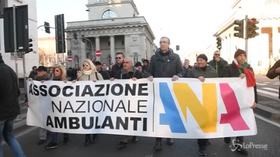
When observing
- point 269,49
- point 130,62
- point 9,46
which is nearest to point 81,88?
point 130,62

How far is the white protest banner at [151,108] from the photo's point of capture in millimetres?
8125

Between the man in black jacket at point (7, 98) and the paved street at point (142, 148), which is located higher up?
the man in black jacket at point (7, 98)

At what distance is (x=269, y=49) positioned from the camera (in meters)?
77.9

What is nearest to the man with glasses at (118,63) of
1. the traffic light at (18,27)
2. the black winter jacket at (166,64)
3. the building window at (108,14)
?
the black winter jacket at (166,64)

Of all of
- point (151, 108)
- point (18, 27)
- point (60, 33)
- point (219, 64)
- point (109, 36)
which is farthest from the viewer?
point (109, 36)

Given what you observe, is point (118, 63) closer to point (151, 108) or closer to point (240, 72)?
point (151, 108)

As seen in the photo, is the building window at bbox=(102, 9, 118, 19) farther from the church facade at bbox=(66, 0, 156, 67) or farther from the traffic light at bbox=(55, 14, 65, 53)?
the traffic light at bbox=(55, 14, 65, 53)

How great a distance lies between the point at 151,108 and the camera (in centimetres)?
853

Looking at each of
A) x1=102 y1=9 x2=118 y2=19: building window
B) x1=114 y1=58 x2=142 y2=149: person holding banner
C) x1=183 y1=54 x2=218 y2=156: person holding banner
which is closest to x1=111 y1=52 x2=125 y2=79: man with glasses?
x1=114 y1=58 x2=142 y2=149: person holding banner

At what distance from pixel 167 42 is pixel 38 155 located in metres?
3.08

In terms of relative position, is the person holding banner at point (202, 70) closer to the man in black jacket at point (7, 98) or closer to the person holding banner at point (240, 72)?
the person holding banner at point (240, 72)

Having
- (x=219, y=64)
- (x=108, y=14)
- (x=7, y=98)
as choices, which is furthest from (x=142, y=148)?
(x=108, y=14)

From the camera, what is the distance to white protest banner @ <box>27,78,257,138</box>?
8125 millimetres

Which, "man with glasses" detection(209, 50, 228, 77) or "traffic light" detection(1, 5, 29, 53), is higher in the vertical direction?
"traffic light" detection(1, 5, 29, 53)
